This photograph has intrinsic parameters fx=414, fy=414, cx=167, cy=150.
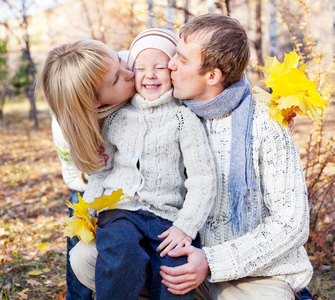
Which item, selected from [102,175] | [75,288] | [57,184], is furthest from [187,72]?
[57,184]

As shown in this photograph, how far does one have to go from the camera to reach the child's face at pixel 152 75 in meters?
2.23

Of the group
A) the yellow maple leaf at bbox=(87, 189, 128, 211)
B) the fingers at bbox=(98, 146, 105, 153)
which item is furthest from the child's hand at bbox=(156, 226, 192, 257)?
the fingers at bbox=(98, 146, 105, 153)

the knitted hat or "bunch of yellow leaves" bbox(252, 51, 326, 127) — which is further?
the knitted hat

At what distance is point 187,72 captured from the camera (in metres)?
2.17

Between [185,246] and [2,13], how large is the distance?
36.4ft

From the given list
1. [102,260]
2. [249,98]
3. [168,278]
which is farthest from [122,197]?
[249,98]

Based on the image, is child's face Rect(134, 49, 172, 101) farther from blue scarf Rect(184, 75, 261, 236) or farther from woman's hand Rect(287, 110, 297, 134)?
woman's hand Rect(287, 110, 297, 134)

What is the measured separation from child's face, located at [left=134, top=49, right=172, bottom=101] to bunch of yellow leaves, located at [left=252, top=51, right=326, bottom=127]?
21.3 inches

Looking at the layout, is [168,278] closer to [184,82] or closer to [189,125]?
[189,125]

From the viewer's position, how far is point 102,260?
198 cm

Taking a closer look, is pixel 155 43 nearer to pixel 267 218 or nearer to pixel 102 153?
pixel 102 153

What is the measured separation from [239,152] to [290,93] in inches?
15.1

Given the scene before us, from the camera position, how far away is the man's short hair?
2.10 meters

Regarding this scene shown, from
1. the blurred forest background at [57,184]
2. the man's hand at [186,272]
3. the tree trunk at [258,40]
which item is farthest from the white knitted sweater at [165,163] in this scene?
the tree trunk at [258,40]
